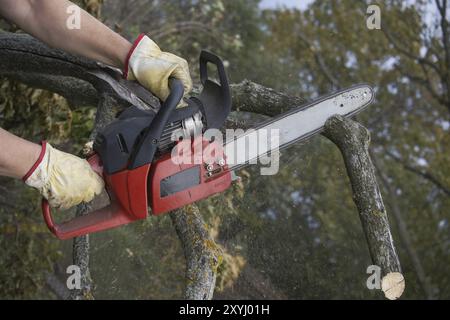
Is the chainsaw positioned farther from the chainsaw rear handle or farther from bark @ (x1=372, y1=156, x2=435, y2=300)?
bark @ (x1=372, y1=156, x2=435, y2=300)

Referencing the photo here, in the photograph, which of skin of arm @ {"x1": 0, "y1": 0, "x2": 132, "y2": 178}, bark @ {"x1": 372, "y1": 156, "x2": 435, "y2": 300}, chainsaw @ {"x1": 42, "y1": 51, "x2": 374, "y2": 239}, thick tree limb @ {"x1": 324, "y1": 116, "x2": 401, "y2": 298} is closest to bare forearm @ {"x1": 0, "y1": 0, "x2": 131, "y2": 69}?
skin of arm @ {"x1": 0, "y1": 0, "x2": 132, "y2": 178}

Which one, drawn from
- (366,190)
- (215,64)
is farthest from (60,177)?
(366,190)

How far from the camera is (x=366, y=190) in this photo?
90.2 inches

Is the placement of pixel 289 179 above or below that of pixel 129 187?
above

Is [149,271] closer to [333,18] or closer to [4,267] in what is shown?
[4,267]

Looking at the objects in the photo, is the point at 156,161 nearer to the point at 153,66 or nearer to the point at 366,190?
the point at 153,66

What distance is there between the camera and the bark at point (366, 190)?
2.19 metres

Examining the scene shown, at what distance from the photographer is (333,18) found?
12.1 m

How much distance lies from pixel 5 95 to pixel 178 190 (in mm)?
2140

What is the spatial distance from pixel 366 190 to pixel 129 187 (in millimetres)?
876

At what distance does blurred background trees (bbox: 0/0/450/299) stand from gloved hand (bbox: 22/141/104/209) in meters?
1.30

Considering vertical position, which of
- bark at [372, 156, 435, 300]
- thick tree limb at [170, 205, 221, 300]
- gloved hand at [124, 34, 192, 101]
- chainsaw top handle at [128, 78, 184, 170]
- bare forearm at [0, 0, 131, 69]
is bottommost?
thick tree limb at [170, 205, 221, 300]

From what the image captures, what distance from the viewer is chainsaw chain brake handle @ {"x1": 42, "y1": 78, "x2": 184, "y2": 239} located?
2.07 metres

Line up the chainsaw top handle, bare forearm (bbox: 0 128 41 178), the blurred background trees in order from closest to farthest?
bare forearm (bbox: 0 128 41 178)
the chainsaw top handle
the blurred background trees
